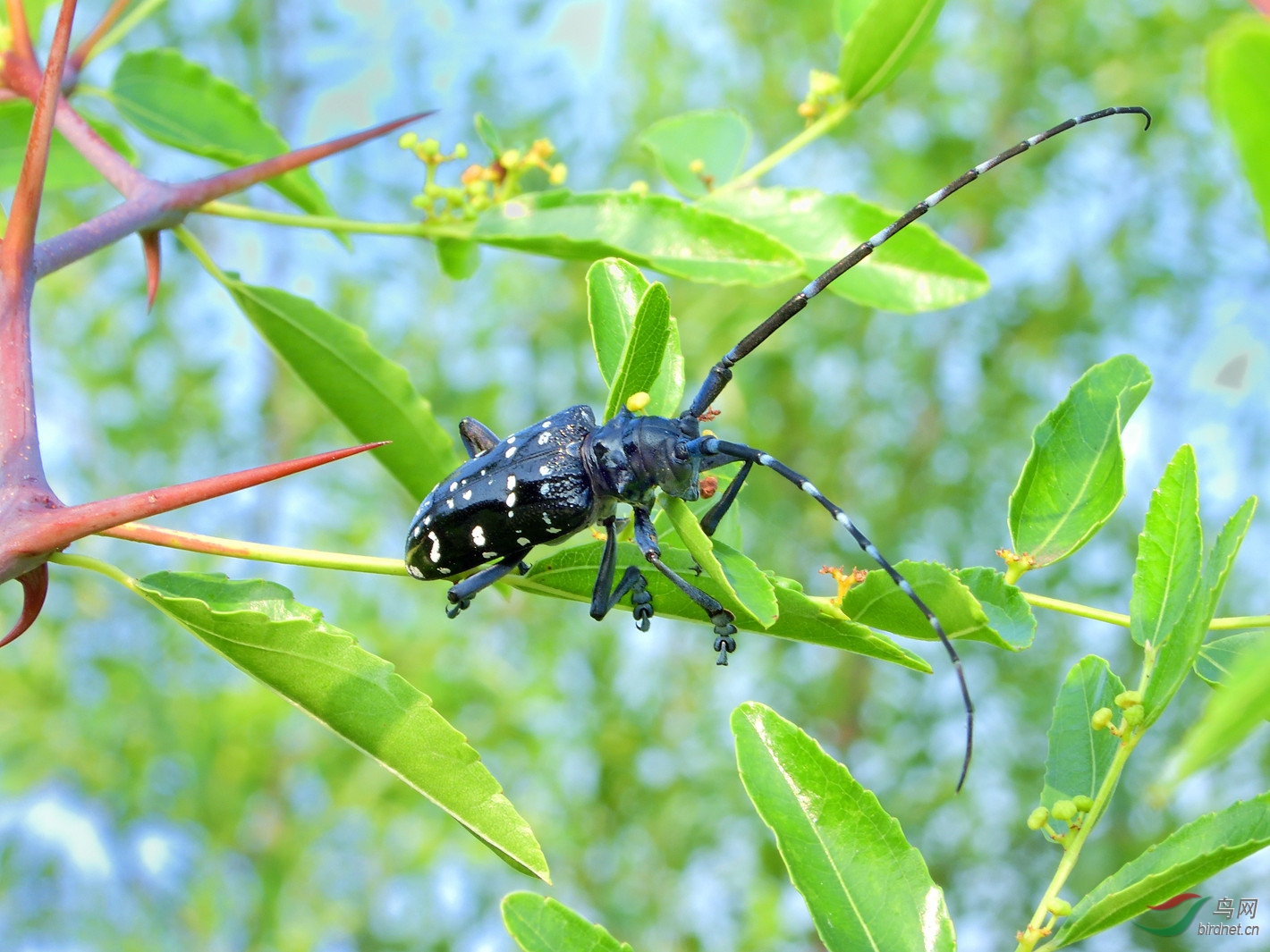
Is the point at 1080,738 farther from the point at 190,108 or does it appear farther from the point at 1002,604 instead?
the point at 190,108

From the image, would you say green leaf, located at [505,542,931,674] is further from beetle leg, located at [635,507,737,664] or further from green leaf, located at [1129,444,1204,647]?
green leaf, located at [1129,444,1204,647]

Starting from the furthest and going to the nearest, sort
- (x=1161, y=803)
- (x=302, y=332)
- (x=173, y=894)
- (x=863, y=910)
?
(x=173, y=894)
(x=302, y=332)
(x=863, y=910)
(x=1161, y=803)

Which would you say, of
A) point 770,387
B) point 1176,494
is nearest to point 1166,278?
point 770,387

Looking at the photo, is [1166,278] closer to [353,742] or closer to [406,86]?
[406,86]

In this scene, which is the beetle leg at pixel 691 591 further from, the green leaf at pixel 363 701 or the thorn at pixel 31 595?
the thorn at pixel 31 595

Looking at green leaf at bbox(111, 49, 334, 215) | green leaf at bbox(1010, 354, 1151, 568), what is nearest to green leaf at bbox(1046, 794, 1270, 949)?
green leaf at bbox(1010, 354, 1151, 568)

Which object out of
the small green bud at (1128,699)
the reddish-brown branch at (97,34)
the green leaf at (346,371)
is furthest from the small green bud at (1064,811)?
the reddish-brown branch at (97,34)
